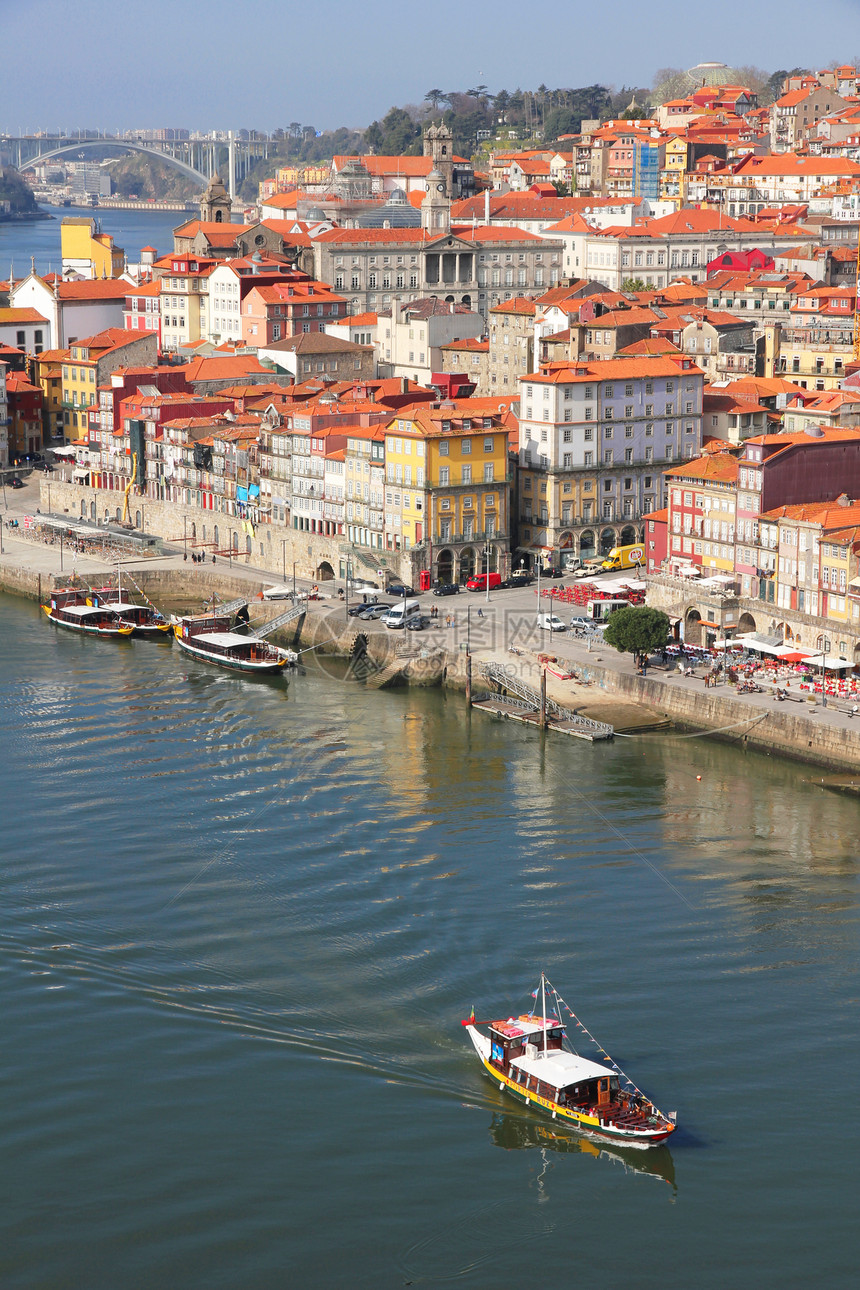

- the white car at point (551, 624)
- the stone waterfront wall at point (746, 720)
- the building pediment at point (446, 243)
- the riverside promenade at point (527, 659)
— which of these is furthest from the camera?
the building pediment at point (446, 243)

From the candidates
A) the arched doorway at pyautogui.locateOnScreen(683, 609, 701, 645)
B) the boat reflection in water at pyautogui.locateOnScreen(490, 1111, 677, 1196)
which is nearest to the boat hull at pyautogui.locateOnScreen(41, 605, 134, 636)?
the arched doorway at pyautogui.locateOnScreen(683, 609, 701, 645)

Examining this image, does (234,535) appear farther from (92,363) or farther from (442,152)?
(442,152)

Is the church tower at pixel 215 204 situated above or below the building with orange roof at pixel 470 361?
above

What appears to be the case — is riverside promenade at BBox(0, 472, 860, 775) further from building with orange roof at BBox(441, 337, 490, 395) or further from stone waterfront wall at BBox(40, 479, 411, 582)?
building with orange roof at BBox(441, 337, 490, 395)

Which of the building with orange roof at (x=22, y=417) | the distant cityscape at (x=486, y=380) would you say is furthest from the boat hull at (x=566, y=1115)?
the building with orange roof at (x=22, y=417)

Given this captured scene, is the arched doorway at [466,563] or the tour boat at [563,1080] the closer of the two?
the tour boat at [563,1080]

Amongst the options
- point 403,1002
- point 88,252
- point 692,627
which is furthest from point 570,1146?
point 88,252

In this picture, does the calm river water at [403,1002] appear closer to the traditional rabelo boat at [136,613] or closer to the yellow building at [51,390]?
the traditional rabelo boat at [136,613]
